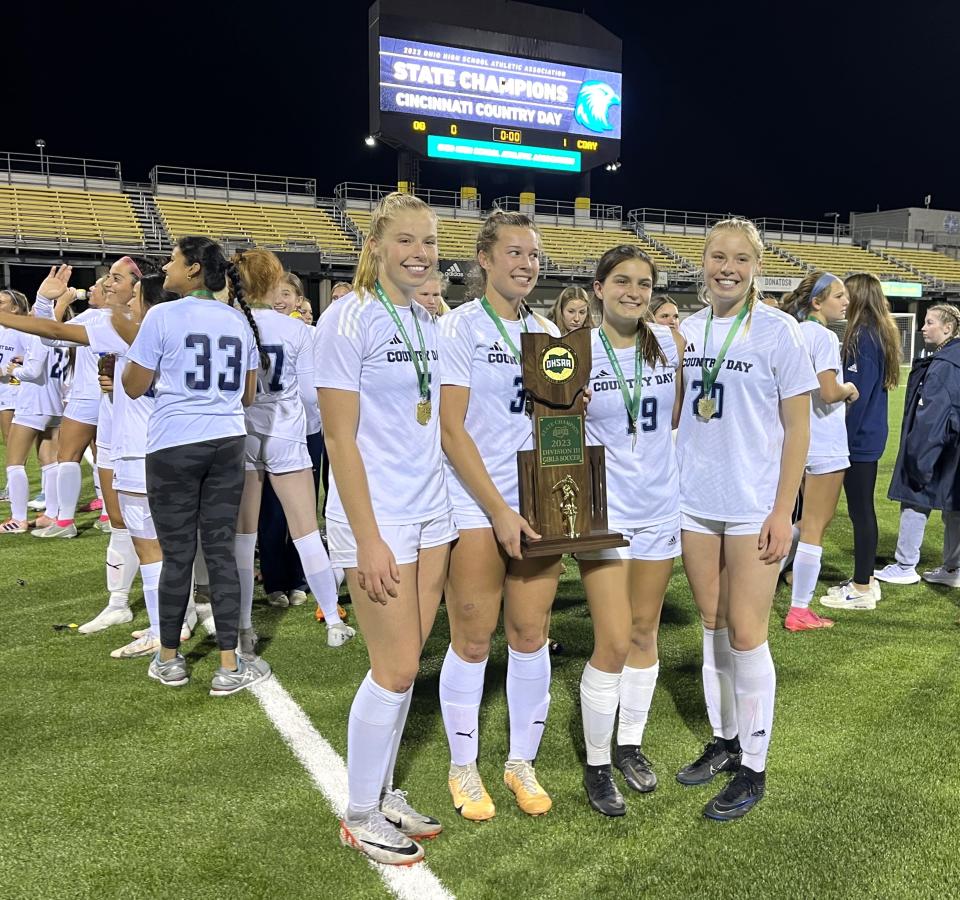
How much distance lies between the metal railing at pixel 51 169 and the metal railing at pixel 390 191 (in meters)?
7.86

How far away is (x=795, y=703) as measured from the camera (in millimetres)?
3424

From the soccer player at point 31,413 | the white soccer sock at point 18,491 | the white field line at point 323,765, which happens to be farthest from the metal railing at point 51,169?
the white field line at point 323,765

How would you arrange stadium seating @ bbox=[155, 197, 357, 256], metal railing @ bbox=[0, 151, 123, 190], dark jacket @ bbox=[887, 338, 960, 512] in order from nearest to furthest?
dark jacket @ bbox=[887, 338, 960, 512]
metal railing @ bbox=[0, 151, 123, 190]
stadium seating @ bbox=[155, 197, 357, 256]

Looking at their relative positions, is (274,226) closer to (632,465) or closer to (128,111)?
(128,111)

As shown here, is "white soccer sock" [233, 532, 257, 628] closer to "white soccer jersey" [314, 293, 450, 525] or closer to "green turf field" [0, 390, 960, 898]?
"green turf field" [0, 390, 960, 898]

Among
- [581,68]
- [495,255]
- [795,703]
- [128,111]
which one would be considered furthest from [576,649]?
[128,111]

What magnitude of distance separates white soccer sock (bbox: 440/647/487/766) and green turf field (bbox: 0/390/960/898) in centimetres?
23

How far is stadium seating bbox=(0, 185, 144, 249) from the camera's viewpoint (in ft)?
72.2

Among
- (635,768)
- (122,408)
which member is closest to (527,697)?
(635,768)

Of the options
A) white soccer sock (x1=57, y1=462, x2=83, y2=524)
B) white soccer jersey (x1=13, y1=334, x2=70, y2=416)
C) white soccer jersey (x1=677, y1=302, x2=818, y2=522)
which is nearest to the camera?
white soccer jersey (x1=677, y1=302, x2=818, y2=522)

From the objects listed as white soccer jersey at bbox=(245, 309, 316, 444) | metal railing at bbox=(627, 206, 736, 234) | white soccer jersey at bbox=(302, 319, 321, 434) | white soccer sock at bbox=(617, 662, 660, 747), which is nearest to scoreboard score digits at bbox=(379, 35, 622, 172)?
metal railing at bbox=(627, 206, 736, 234)

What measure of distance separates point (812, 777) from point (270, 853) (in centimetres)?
193

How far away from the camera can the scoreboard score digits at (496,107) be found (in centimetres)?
2544

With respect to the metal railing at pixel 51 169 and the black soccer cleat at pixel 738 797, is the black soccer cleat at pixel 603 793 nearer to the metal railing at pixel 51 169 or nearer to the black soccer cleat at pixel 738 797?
the black soccer cleat at pixel 738 797
